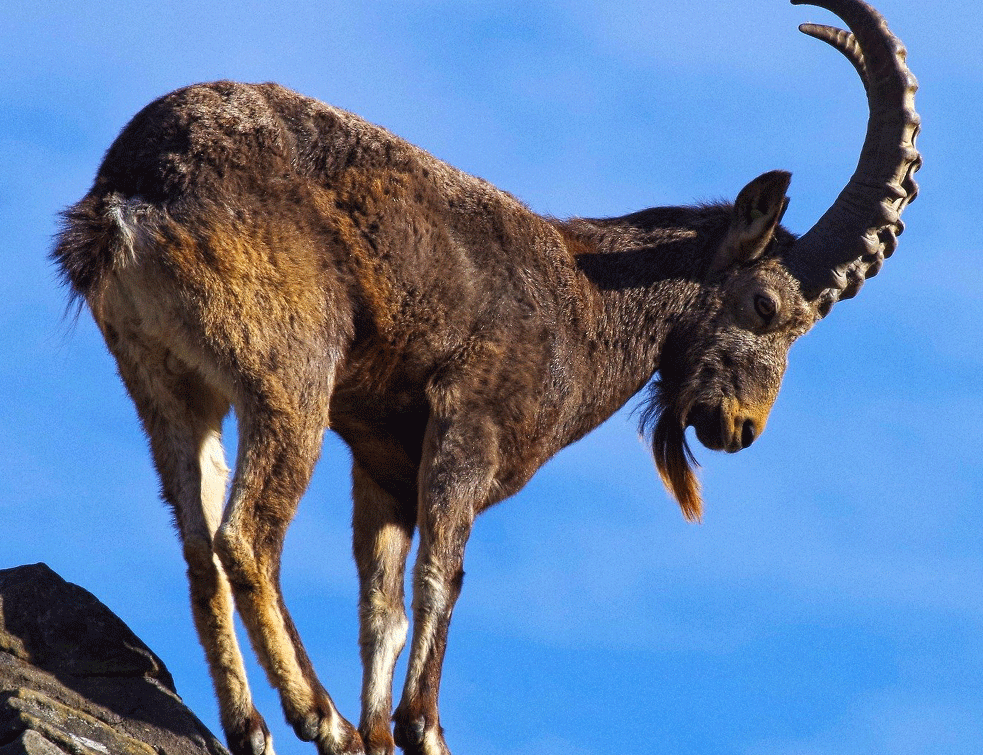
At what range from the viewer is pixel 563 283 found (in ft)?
30.0

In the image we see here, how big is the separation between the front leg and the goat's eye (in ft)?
7.44

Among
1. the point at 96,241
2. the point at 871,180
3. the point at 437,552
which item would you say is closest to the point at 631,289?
the point at 871,180

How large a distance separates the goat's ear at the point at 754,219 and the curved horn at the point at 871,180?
11.7 inches

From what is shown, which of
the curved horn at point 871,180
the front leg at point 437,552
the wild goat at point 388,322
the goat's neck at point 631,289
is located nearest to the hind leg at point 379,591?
the wild goat at point 388,322

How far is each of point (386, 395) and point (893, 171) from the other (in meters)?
3.75

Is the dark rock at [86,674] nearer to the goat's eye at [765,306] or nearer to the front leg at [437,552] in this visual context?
the front leg at [437,552]

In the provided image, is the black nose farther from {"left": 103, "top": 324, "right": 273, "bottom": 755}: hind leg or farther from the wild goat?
{"left": 103, "top": 324, "right": 273, "bottom": 755}: hind leg

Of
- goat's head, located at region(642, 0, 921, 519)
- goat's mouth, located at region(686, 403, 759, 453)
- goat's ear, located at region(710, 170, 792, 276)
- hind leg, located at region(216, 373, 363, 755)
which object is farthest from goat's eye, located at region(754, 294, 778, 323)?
hind leg, located at region(216, 373, 363, 755)

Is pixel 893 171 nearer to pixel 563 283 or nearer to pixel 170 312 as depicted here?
pixel 563 283

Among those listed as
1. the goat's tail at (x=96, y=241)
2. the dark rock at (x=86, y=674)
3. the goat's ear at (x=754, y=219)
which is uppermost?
the goat's ear at (x=754, y=219)

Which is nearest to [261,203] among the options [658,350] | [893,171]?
[658,350]

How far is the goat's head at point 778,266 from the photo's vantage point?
9719mm

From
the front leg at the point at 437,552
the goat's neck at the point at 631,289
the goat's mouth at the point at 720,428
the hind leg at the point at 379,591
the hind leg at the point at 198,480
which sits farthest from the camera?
the goat's mouth at the point at 720,428

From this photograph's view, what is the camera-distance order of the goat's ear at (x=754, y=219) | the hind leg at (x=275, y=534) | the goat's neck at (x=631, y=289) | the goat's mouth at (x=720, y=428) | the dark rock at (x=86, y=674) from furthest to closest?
1. the goat's mouth at (x=720, y=428)
2. the goat's ear at (x=754, y=219)
3. the goat's neck at (x=631, y=289)
4. the hind leg at (x=275, y=534)
5. the dark rock at (x=86, y=674)
